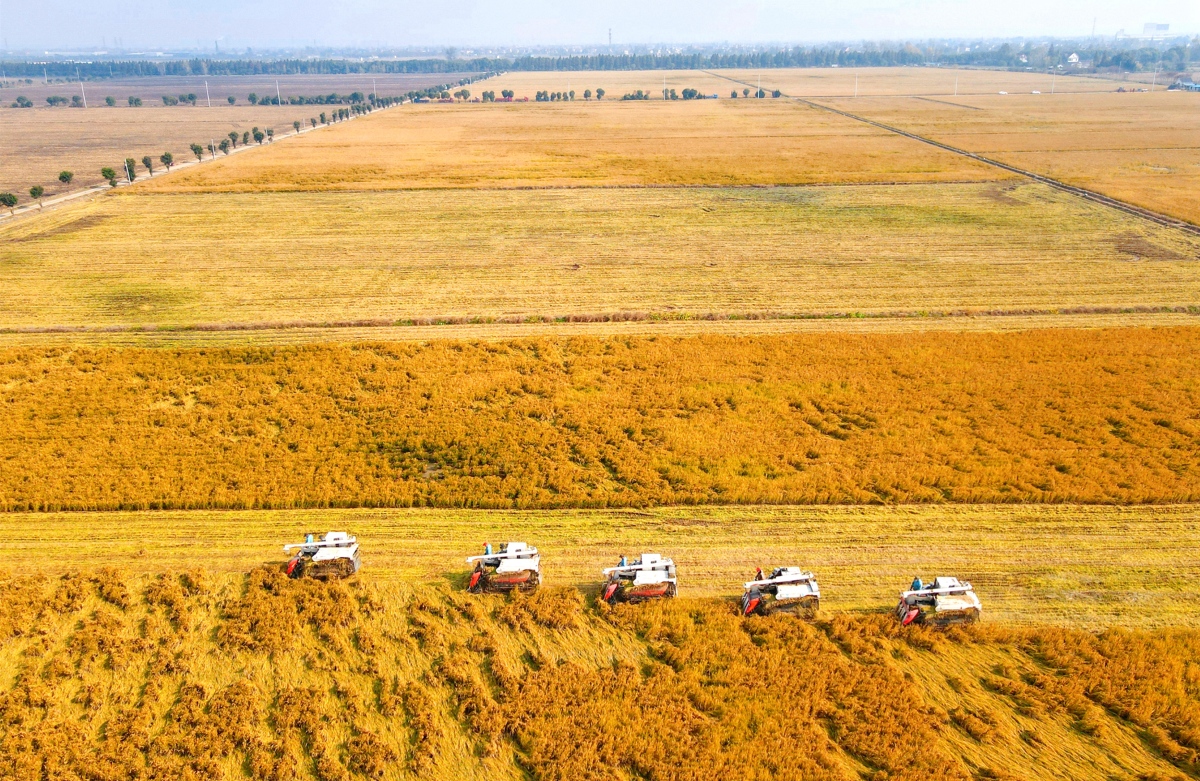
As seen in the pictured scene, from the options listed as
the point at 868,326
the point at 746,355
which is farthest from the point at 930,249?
the point at 746,355

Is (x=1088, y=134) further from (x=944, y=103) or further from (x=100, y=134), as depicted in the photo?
(x=100, y=134)

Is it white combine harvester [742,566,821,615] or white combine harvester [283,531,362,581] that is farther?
white combine harvester [283,531,362,581]

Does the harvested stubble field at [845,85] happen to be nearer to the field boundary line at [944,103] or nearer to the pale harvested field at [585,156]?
the field boundary line at [944,103]

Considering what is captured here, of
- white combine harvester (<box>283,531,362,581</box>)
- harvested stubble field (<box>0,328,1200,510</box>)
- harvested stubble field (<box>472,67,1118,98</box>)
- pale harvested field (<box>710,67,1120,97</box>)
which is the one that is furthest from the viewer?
harvested stubble field (<box>472,67,1118,98</box>)

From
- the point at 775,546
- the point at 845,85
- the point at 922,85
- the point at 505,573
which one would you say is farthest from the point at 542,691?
the point at 922,85

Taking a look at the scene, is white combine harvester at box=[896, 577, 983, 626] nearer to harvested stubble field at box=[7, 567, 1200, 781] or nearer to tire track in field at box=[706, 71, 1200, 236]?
harvested stubble field at box=[7, 567, 1200, 781]

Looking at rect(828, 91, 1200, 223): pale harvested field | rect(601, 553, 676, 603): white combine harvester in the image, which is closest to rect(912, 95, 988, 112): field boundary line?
rect(828, 91, 1200, 223): pale harvested field
